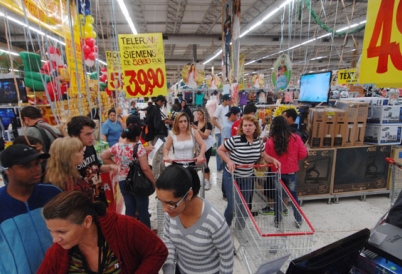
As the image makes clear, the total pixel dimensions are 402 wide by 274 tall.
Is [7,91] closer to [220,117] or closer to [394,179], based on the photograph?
[220,117]

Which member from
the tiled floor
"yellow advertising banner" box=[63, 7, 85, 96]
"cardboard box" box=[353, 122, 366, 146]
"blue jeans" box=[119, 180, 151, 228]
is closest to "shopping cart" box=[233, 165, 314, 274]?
the tiled floor

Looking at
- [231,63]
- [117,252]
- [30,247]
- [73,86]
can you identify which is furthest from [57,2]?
[231,63]

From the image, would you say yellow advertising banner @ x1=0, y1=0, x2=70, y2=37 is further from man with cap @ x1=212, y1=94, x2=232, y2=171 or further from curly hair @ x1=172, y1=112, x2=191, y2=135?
man with cap @ x1=212, y1=94, x2=232, y2=171

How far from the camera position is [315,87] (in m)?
4.53

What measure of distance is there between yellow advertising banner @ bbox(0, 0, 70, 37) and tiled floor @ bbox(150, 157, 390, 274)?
3001 mm

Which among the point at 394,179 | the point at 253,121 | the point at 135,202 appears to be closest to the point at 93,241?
the point at 135,202

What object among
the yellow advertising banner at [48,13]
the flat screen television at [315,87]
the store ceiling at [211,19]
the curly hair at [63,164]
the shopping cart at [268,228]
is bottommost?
the shopping cart at [268,228]

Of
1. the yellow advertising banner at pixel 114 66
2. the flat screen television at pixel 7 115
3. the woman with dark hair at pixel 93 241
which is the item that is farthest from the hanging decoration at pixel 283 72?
the flat screen television at pixel 7 115

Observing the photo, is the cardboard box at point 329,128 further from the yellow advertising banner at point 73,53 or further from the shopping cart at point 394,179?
the yellow advertising banner at point 73,53

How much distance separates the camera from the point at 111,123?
5.20 meters

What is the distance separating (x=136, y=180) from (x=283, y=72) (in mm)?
3985

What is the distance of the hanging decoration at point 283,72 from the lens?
5.16 meters

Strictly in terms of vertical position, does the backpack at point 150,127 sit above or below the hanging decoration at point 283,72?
below

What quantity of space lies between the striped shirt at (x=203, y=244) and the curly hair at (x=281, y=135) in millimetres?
2024
